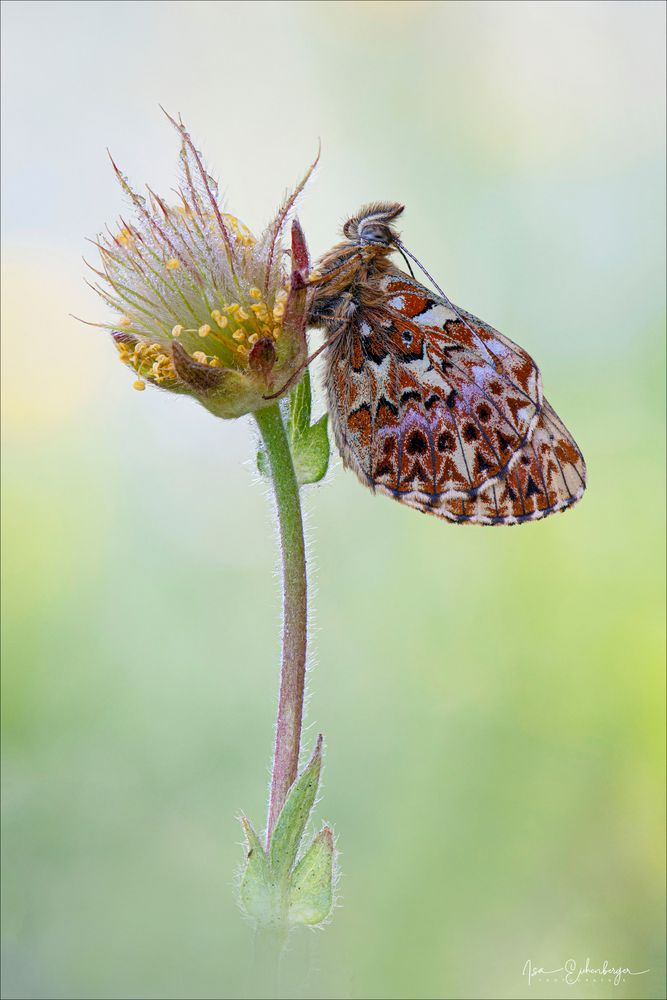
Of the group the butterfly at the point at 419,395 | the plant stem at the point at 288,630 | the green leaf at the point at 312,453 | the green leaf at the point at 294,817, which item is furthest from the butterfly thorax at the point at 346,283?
the green leaf at the point at 294,817

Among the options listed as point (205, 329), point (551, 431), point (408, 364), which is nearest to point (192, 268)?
point (205, 329)

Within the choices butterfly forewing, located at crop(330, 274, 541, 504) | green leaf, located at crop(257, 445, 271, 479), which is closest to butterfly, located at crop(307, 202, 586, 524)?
butterfly forewing, located at crop(330, 274, 541, 504)

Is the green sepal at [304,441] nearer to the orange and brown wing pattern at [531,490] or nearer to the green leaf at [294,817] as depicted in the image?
the orange and brown wing pattern at [531,490]

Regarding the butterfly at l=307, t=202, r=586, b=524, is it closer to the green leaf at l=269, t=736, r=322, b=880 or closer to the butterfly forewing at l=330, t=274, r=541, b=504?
the butterfly forewing at l=330, t=274, r=541, b=504

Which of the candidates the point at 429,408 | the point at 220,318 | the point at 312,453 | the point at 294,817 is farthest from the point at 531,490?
the point at 294,817

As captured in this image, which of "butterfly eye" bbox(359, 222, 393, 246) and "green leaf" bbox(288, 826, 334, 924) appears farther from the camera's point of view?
"butterfly eye" bbox(359, 222, 393, 246)

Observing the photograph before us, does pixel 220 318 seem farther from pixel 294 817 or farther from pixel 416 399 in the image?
pixel 294 817
